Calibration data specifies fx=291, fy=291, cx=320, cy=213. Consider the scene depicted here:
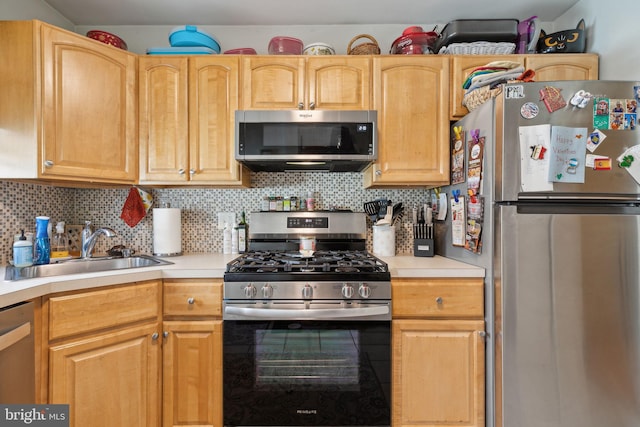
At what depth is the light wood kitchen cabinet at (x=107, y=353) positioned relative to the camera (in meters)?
1.21

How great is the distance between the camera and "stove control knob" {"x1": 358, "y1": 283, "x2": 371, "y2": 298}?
4.63ft

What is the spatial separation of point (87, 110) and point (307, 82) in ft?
3.98

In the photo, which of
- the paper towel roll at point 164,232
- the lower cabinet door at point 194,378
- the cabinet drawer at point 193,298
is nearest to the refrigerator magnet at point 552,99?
the cabinet drawer at point 193,298

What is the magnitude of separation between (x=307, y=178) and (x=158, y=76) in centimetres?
110

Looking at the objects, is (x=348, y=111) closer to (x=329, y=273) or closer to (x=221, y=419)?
(x=329, y=273)

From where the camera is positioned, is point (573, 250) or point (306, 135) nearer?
point (573, 250)

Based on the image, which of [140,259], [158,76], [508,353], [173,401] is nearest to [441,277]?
[508,353]

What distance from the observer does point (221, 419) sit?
56.6 inches

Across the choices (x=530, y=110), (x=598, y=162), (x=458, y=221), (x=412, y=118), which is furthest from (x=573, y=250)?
(x=412, y=118)

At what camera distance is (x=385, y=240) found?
1908 millimetres

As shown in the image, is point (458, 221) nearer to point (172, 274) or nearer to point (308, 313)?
point (308, 313)

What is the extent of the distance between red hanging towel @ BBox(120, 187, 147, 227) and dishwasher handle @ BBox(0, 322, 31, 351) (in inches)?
37.5

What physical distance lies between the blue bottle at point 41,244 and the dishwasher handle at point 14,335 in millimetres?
659

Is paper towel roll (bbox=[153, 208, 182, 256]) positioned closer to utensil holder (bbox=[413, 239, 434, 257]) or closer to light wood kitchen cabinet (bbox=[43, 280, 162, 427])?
light wood kitchen cabinet (bbox=[43, 280, 162, 427])
